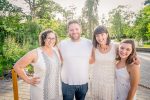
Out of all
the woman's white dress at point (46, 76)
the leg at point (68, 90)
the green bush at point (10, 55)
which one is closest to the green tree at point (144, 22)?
the green bush at point (10, 55)

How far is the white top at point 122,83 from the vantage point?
11.8 ft

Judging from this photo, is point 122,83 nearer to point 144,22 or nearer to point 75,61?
point 75,61

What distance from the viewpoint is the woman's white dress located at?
3.58 m

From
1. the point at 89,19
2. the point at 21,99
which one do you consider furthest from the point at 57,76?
the point at 89,19

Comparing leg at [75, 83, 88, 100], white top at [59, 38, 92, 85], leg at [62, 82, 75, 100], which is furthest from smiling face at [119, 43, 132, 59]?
leg at [62, 82, 75, 100]

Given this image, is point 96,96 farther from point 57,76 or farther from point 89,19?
point 89,19

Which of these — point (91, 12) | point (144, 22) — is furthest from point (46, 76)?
point (91, 12)

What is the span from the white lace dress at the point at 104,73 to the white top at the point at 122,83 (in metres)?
0.12

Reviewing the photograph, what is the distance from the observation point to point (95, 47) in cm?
402

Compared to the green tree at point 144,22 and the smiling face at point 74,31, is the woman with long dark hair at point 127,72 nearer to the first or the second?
the smiling face at point 74,31

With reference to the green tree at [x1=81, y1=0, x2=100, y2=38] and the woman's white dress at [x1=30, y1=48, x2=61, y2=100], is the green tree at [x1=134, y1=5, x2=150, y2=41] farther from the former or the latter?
the woman's white dress at [x1=30, y1=48, x2=61, y2=100]

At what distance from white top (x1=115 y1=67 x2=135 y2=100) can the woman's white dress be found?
0.90 m

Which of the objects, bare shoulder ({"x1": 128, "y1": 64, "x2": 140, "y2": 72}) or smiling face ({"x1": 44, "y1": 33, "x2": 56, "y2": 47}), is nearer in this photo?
bare shoulder ({"x1": 128, "y1": 64, "x2": 140, "y2": 72})

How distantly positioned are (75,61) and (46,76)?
576 mm
